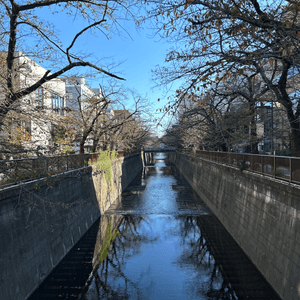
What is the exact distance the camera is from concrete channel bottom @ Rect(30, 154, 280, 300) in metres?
9.91

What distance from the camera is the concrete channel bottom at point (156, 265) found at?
991 centimetres

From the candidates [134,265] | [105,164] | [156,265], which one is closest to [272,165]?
[156,265]

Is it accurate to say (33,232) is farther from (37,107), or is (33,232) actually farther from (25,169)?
(37,107)

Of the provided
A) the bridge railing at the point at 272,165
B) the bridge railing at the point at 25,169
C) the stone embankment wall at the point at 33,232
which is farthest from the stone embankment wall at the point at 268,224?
the bridge railing at the point at 25,169

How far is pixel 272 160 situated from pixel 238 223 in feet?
17.2

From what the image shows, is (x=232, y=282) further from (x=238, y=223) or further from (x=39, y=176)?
(x=39, y=176)

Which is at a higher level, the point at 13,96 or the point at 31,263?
the point at 13,96

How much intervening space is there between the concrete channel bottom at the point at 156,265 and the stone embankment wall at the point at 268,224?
0.57m

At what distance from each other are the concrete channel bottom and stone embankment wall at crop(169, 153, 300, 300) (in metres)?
0.57

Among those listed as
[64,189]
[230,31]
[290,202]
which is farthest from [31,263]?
[230,31]

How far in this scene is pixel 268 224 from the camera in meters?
10.5

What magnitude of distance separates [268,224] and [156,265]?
495 cm

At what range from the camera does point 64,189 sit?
14273 mm

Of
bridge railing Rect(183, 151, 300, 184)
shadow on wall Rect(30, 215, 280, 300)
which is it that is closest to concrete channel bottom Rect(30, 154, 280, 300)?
shadow on wall Rect(30, 215, 280, 300)
